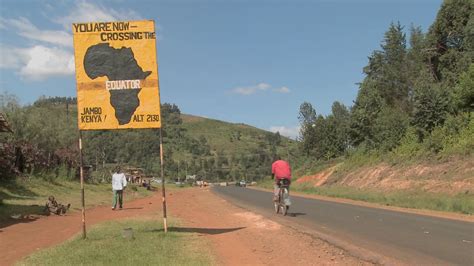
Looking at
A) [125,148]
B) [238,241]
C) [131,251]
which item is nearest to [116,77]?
[131,251]

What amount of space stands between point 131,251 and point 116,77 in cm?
433

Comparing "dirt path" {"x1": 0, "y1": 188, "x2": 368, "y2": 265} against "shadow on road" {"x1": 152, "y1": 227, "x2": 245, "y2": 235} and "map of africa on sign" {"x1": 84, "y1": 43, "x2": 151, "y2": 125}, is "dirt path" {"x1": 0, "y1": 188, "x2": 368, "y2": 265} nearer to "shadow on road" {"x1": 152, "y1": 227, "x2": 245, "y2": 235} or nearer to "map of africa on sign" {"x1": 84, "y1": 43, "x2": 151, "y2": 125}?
"shadow on road" {"x1": 152, "y1": 227, "x2": 245, "y2": 235}

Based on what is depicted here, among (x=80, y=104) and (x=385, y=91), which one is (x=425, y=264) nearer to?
(x=80, y=104)

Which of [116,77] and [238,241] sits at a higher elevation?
[116,77]

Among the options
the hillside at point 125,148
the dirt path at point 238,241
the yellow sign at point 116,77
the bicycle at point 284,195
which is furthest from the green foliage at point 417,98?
the yellow sign at point 116,77

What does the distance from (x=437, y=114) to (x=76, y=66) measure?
113ft

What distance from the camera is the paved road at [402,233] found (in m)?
9.82

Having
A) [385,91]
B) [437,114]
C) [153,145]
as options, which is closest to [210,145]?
[153,145]

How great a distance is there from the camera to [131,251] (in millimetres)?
10109

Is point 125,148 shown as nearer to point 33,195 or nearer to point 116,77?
point 33,195

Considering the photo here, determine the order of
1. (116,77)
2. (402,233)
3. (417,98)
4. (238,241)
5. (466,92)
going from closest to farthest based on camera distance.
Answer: (238,241)
(116,77)
(402,233)
(466,92)
(417,98)

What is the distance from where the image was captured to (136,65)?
1242 centimetres

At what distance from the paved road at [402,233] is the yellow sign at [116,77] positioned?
18.2ft

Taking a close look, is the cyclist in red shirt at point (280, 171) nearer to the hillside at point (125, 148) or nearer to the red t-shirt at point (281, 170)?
the red t-shirt at point (281, 170)
